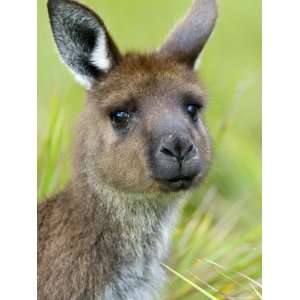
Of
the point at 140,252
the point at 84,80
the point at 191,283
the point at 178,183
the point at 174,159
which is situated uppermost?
the point at 84,80

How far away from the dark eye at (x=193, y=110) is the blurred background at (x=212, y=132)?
0.25 meters

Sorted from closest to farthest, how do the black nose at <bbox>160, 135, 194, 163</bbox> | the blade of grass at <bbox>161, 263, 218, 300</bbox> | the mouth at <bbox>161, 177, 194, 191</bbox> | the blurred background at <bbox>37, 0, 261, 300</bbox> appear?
the black nose at <bbox>160, 135, 194, 163</bbox>, the mouth at <bbox>161, 177, 194, 191</bbox>, the blade of grass at <bbox>161, 263, 218, 300</bbox>, the blurred background at <bbox>37, 0, 261, 300</bbox>

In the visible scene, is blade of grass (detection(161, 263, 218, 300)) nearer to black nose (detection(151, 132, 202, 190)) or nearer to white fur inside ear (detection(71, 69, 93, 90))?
black nose (detection(151, 132, 202, 190))

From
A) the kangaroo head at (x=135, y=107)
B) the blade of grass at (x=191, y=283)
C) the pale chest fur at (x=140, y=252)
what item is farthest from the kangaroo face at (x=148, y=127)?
the blade of grass at (x=191, y=283)

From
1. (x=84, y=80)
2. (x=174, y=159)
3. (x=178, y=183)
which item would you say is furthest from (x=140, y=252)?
(x=84, y=80)

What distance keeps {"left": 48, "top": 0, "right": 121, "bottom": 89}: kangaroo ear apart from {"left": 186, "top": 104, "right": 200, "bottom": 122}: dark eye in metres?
0.44

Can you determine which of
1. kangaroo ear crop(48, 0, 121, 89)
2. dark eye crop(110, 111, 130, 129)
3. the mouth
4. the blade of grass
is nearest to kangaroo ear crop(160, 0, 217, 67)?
kangaroo ear crop(48, 0, 121, 89)

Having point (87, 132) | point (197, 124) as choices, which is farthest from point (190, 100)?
point (87, 132)

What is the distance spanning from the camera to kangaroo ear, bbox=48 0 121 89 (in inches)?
210

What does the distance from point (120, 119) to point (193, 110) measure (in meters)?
0.39

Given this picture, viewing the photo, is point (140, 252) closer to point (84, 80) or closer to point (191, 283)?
point (191, 283)

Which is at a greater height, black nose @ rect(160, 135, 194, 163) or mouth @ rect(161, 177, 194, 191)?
black nose @ rect(160, 135, 194, 163)

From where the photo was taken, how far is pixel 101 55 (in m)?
5.43

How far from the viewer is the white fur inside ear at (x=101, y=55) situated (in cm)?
534
